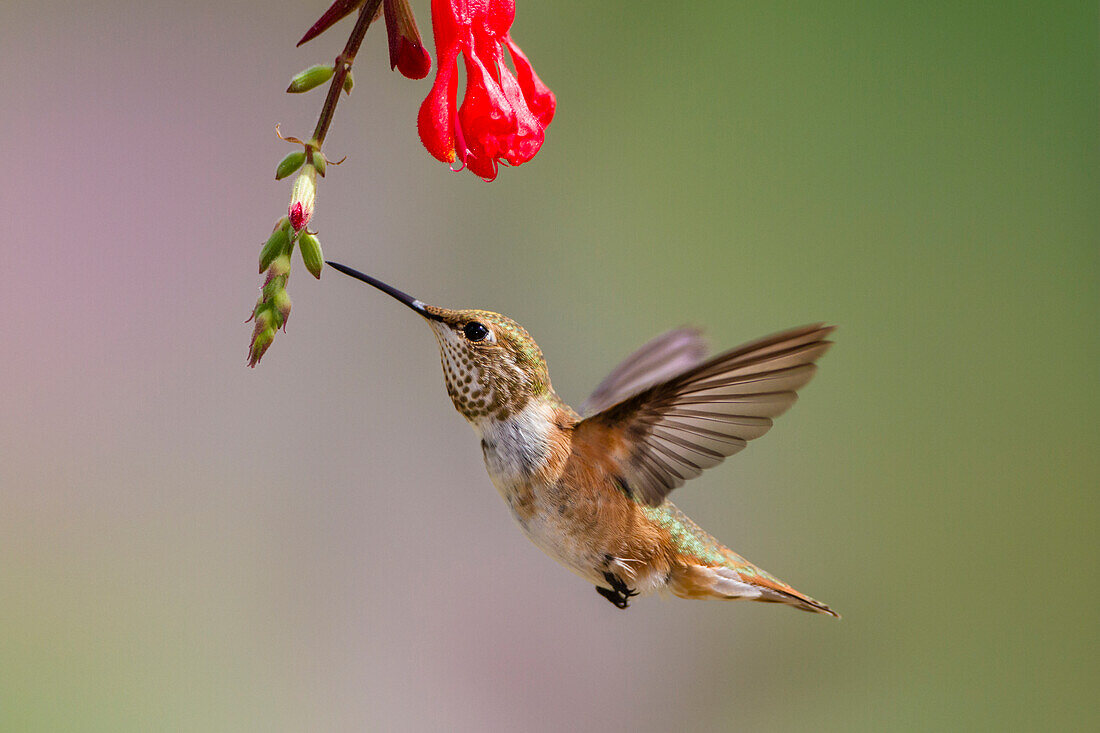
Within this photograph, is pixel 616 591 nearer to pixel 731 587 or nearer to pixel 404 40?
pixel 731 587

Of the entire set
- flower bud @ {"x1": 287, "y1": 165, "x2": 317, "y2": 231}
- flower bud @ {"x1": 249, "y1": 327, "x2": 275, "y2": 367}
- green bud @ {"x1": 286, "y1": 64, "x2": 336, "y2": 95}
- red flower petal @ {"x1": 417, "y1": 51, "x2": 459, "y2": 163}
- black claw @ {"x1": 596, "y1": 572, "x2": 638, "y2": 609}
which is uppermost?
red flower petal @ {"x1": 417, "y1": 51, "x2": 459, "y2": 163}

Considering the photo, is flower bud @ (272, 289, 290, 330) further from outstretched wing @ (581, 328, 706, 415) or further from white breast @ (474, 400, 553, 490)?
outstretched wing @ (581, 328, 706, 415)

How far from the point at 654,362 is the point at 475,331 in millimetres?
196

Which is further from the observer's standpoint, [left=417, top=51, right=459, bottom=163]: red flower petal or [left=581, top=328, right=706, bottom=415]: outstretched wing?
[left=581, top=328, right=706, bottom=415]: outstretched wing

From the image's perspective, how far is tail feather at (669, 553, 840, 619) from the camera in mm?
738

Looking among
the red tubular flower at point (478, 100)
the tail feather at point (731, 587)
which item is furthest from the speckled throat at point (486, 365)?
the tail feather at point (731, 587)

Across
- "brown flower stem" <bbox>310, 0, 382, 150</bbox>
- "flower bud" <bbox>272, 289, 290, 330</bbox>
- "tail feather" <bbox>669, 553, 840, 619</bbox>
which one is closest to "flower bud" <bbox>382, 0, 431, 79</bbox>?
"brown flower stem" <bbox>310, 0, 382, 150</bbox>

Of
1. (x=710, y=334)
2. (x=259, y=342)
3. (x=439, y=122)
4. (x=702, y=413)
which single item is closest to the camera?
(x=259, y=342)

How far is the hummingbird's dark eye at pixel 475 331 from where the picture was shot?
24.1 inches

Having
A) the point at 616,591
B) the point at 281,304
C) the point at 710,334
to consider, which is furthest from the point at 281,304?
the point at 710,334

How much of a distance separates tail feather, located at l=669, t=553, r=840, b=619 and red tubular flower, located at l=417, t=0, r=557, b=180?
1.19 ft

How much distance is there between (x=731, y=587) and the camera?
2.45ft

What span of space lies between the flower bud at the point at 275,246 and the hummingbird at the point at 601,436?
0.11 m

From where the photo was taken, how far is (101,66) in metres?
1.73
